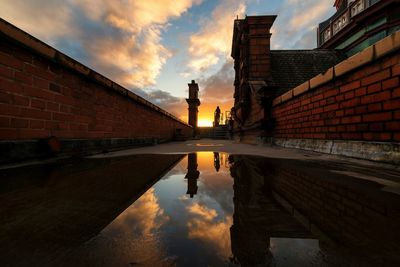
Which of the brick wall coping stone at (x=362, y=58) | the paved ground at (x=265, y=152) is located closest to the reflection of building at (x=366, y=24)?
the brick wall coping stone at (x=362, y=58)

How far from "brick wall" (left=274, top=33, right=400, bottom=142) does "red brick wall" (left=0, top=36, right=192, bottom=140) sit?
4.19 meters

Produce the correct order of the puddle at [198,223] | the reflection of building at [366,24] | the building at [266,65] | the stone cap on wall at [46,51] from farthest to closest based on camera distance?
the reflection of building at [366,24] → the building at [266,65] → the stone cap on wall at [46,51] → the puddle at [198,223]

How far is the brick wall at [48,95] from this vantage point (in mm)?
1951

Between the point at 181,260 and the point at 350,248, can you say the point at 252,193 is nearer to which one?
the point at 350,248

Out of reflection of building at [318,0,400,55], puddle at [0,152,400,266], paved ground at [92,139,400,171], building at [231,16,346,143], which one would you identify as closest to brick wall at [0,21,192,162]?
paved ground at [92,139,400,171]

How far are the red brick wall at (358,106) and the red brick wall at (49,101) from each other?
4.19 metres

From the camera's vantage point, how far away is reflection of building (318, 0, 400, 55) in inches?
288

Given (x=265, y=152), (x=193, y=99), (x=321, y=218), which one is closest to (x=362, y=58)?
(x=265, y=152)

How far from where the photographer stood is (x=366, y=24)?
809 cm

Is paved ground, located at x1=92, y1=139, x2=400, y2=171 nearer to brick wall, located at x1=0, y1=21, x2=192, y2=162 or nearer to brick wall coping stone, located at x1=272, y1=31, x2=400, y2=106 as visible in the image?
brick wall, located at x1=0, y1=21, x2=192, y2=162

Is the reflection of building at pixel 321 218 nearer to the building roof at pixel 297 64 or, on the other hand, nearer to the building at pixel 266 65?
the building at pixel 266 65

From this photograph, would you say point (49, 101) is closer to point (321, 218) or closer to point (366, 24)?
point (321, 218)

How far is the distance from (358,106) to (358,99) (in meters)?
0.10

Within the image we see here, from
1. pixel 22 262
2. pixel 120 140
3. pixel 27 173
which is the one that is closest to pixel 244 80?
pixel 120 140
